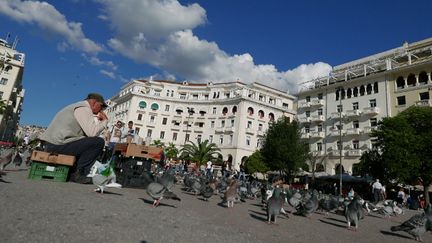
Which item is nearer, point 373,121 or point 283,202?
point 283,202

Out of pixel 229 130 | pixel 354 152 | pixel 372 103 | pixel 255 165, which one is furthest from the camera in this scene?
pixel 229 130

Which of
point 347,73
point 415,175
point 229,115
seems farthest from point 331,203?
point 229,115

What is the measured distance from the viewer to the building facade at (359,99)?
39125 mm

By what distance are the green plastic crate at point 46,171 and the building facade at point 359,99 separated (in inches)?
1350

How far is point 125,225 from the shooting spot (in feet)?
14.1

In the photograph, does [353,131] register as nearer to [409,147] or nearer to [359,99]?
[359,99]

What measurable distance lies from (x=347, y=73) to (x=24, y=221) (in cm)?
5134

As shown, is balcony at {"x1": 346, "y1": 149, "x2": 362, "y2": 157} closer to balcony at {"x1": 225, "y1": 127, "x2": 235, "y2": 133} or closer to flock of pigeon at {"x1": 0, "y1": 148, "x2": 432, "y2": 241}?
balcony at {"x1": 225, "y1": 127, "x2": 235, "y2": 133}

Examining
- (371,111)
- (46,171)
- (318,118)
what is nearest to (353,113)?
(371,111)

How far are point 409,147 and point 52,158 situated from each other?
3160 centimetres

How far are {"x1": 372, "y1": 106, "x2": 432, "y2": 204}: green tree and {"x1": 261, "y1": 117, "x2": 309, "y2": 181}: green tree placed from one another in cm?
949

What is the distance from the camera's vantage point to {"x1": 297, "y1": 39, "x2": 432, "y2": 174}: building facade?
39.1 metres

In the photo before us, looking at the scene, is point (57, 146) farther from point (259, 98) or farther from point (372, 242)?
point (259, 98)

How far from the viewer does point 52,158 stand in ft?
26.1
